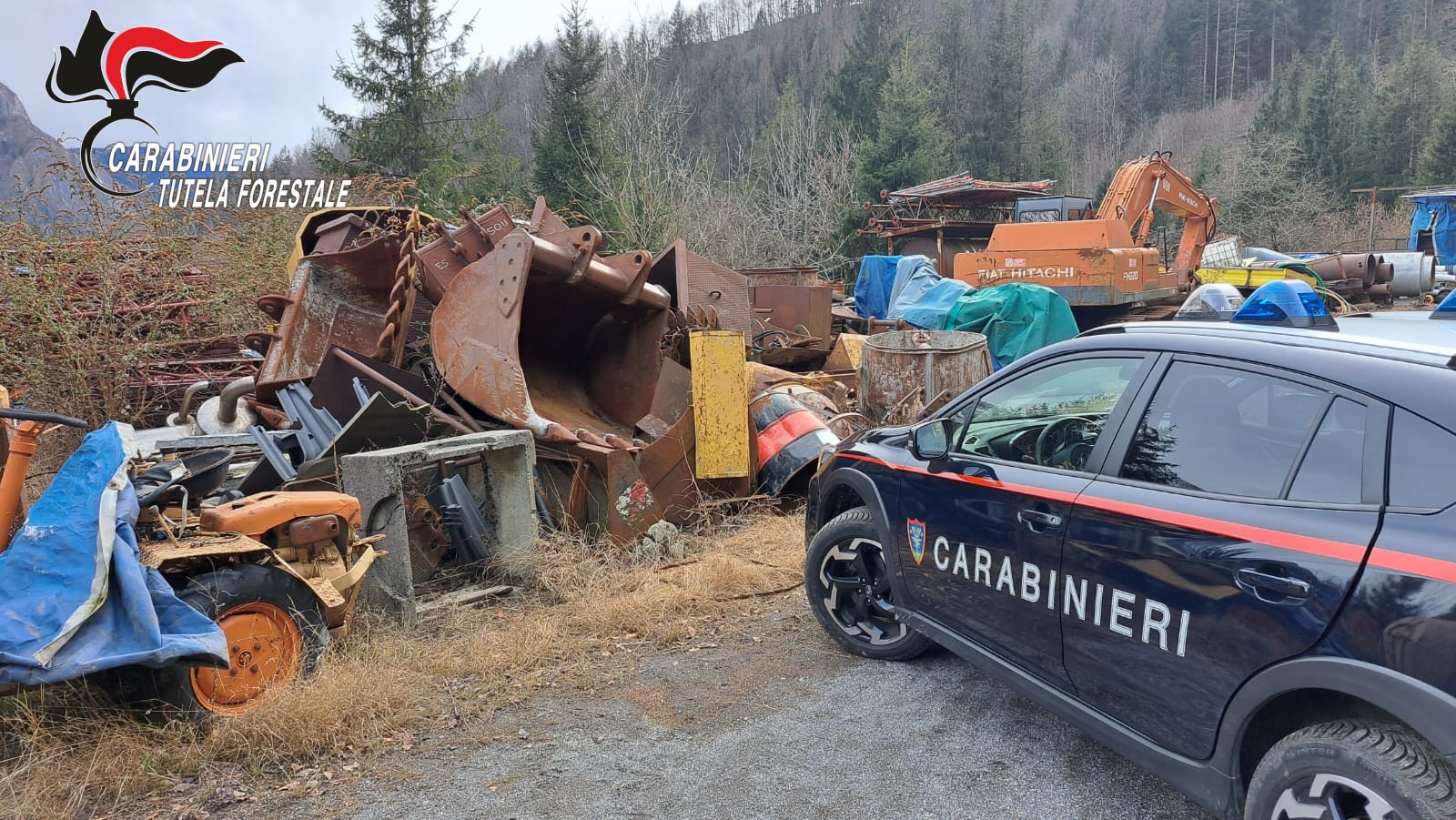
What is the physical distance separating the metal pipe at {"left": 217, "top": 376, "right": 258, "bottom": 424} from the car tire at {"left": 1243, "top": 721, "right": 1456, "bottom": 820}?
7.78 meters

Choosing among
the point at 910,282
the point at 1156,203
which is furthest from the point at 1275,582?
the point at 1156,203

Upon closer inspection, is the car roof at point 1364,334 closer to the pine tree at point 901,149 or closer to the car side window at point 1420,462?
the car side window at point 1420,462

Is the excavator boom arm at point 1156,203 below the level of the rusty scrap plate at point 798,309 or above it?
above

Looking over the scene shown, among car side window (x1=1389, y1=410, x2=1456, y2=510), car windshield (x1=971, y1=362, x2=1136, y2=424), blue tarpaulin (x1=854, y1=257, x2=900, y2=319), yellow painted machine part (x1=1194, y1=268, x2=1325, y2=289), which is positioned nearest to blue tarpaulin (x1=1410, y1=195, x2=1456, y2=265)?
yellow painted machine part (x1=1194, y1=268, x2=1325, y2=289)

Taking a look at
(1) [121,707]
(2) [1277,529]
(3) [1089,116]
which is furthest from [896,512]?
(3) [1089,116]

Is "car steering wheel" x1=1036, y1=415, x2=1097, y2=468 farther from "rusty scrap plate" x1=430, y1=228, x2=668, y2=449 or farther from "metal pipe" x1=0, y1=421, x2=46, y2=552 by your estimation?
"metal pipe" x1=0, y1=421, x2=46, y2=552

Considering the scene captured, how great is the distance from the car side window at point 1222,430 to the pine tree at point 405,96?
21717 mm

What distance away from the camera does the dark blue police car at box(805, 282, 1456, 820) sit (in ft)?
6.75

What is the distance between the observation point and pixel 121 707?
368cm

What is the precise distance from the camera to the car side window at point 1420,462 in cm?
206

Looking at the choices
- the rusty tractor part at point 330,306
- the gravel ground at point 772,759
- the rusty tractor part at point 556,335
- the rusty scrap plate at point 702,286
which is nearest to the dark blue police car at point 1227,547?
the gravel ground at point 772,759

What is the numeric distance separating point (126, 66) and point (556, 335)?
899cm

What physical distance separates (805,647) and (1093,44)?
262 ft

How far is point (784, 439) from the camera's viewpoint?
7.23 metres
